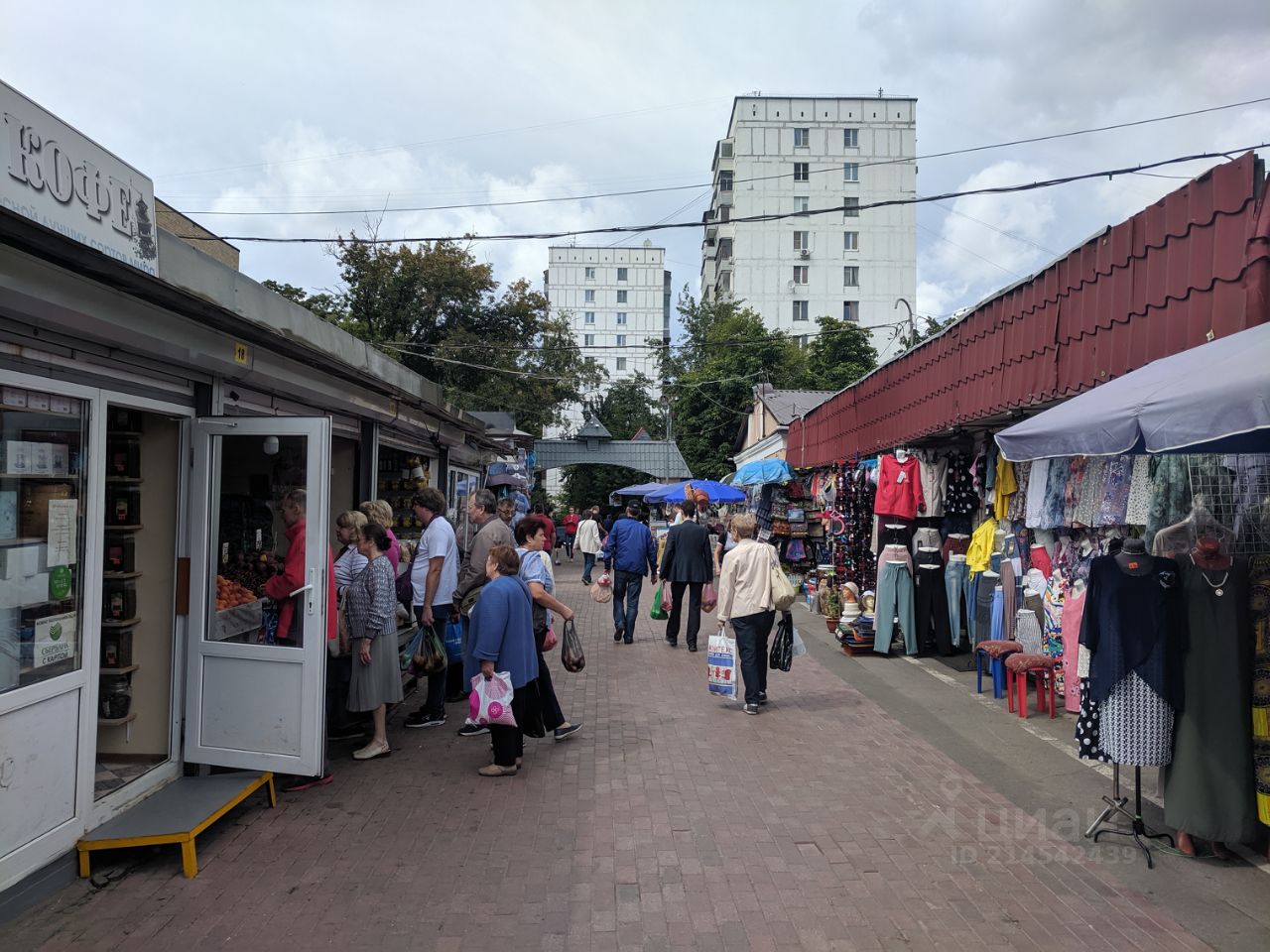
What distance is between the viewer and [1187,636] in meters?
4.44

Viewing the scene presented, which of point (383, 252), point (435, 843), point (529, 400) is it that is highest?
point (383, 252)

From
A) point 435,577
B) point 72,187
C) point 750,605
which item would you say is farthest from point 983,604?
point 72,187

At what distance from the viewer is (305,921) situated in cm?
377

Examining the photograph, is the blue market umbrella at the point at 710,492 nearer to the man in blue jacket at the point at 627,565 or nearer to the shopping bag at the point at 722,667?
the man in blue jacket at the point at 627,565

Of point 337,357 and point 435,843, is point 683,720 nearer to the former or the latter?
point 435,843

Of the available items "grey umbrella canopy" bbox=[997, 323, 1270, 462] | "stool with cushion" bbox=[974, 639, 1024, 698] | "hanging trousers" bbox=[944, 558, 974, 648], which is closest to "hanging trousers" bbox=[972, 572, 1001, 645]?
"stool with cushion" bbox=[974, 639, 1024, 698]

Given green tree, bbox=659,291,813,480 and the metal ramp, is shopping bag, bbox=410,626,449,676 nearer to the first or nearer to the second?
the metal ramp

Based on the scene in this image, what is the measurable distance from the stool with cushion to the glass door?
575 centimetres

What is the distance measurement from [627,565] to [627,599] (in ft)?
1.74

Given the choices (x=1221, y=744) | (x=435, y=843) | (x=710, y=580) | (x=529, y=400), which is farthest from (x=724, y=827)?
(x=529, y=400)

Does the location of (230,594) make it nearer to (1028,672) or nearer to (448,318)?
(1028,672)

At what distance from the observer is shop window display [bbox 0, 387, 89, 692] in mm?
4027

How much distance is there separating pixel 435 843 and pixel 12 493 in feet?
8.88

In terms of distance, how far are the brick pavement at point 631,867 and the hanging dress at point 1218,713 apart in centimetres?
A: 66
